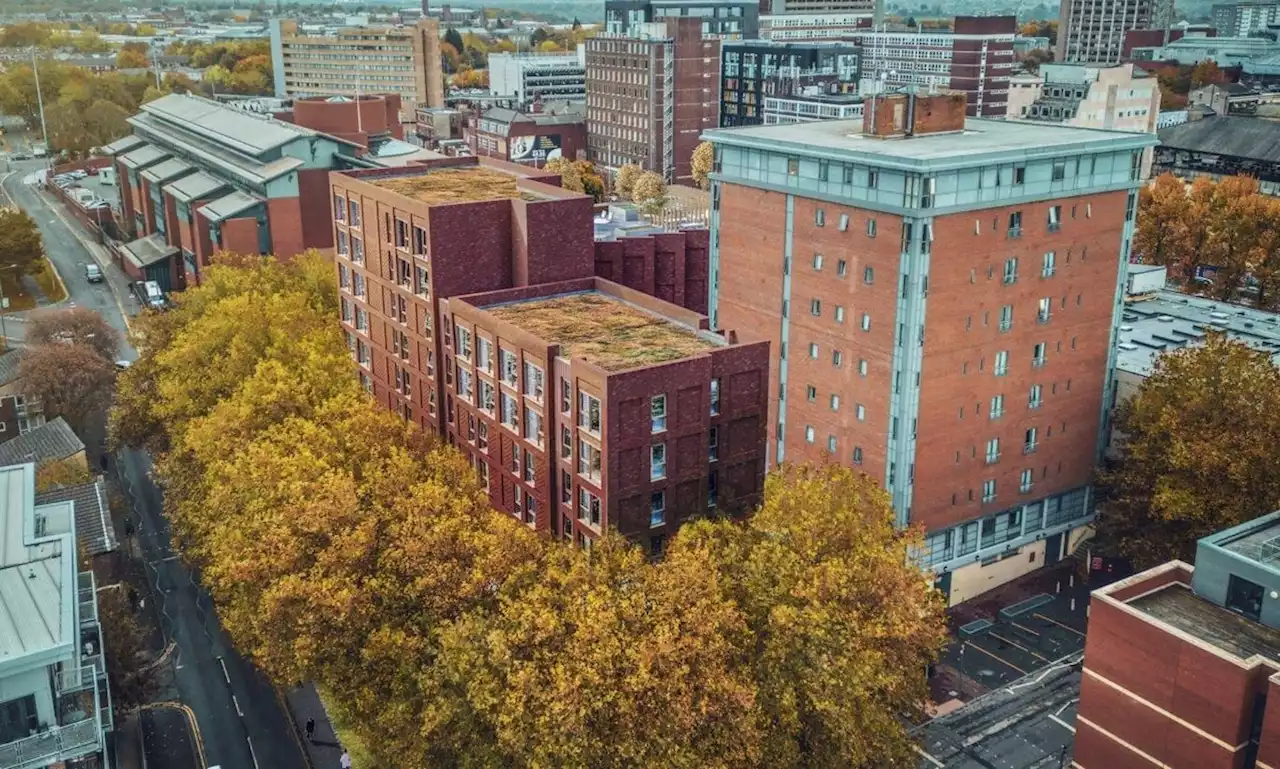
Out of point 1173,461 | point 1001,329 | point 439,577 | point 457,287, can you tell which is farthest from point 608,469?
point 1173,461

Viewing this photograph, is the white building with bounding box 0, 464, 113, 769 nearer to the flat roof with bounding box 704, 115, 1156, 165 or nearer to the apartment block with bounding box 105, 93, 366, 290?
the flat roof with bounding box 704, 115, 1156, 165

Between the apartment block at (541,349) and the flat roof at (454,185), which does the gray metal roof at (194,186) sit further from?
the flat roof at (454,185)

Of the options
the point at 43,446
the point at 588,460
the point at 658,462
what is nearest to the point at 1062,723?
the point at 658,462

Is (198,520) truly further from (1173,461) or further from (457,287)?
(1173,461)

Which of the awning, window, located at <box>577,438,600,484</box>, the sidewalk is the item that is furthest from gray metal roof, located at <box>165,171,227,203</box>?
window, located at <box>577,438,600,484</box>

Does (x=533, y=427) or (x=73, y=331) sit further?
(x=73, y=331)

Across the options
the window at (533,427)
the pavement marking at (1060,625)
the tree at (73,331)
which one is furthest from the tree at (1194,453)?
the tree at (73,331)

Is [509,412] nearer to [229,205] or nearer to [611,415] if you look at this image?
[611,415]
